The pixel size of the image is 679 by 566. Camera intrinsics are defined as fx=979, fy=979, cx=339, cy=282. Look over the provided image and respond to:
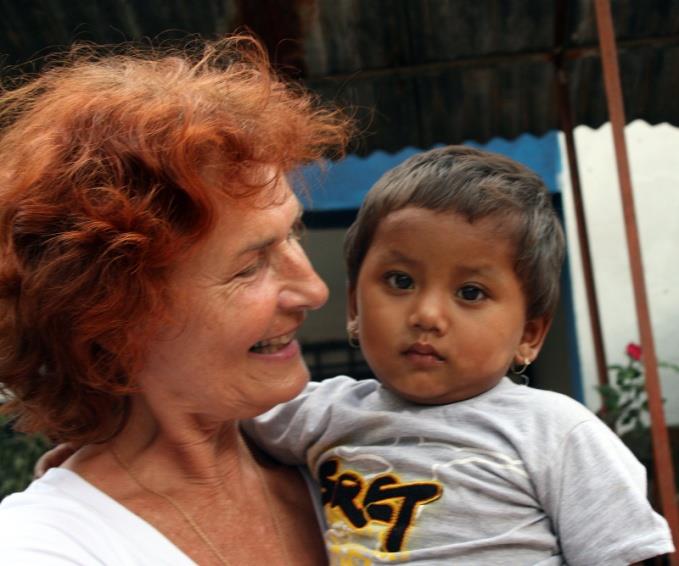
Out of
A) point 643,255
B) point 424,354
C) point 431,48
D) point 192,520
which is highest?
point 431,48

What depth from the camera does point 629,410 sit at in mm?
5367

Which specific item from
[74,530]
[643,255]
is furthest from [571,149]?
[74,530]

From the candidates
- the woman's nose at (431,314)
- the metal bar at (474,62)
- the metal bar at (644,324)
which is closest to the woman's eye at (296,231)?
the woman's nose at (431,314)

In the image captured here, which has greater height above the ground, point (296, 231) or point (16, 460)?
point (296, 231)

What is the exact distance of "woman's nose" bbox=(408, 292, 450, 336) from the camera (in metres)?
1.78

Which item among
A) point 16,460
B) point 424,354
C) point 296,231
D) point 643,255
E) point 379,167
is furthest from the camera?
point 379,167

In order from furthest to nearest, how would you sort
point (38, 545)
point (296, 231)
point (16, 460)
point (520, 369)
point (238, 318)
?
point (16, 460), point (520, 369), point (296, 231), point (238, 318), point (38, 545)

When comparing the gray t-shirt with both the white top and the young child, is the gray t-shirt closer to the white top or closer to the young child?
the young child

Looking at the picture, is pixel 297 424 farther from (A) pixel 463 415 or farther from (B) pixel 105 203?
(B) pixel 105 203

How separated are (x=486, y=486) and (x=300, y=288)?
48 centimetres

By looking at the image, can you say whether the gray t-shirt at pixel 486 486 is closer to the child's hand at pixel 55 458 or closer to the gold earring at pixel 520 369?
the gold earring at pixel 520 369

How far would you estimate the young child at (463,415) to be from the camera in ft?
5.57

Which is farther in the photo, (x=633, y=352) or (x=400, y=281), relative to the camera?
(x=633, y=352)

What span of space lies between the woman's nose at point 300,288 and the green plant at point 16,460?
11.6 feet
